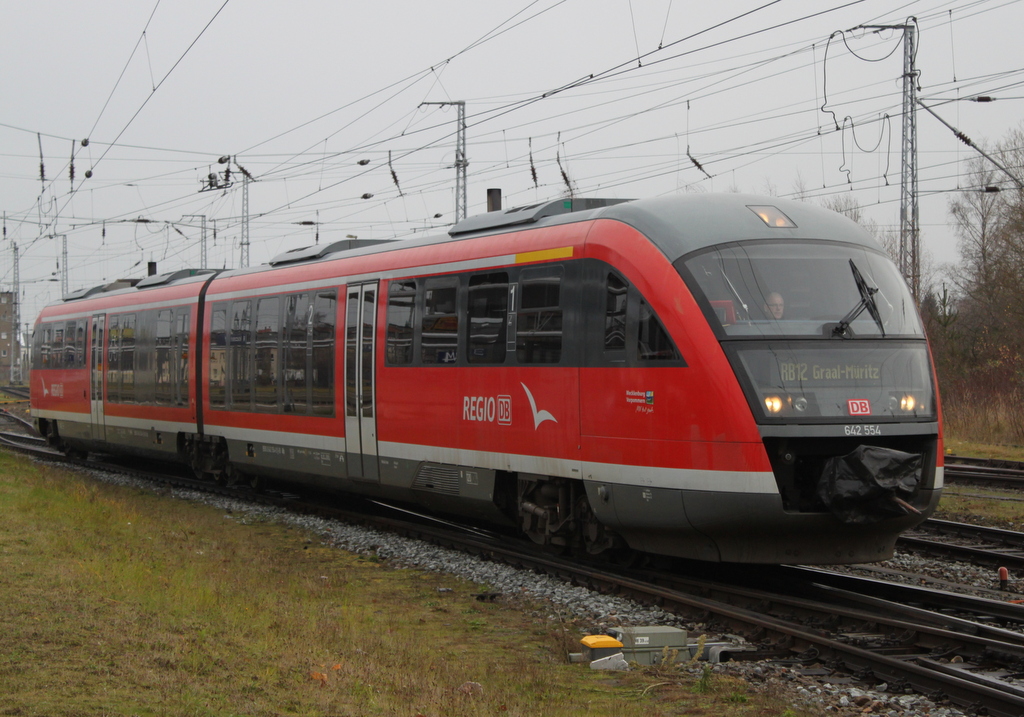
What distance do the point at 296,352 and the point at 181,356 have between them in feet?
14.8

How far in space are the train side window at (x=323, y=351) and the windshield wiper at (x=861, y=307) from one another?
747 cm

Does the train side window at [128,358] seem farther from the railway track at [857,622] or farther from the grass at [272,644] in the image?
the railway track at [857,622]

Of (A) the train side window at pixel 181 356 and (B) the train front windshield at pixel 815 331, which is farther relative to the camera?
(A) the train side window at pixel 181 356

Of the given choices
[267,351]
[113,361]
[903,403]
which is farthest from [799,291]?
[113,361]

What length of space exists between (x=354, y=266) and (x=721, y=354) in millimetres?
6869

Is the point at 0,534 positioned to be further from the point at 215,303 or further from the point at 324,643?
the point at 215,303

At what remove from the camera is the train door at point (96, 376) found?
72.7 feet

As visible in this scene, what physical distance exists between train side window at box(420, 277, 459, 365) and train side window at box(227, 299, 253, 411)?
527cm

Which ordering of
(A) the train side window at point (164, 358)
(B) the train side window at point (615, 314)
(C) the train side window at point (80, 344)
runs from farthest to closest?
(C) the train side window at point (80, 344), (A) the train side window at point (164, 358), (B) the train side window at point (615, 314)

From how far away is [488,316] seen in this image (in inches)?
444

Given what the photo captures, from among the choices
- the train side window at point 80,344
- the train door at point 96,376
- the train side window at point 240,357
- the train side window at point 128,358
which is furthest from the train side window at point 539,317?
the train side window at point 80,344

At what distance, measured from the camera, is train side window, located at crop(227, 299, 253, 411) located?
16.7 metres

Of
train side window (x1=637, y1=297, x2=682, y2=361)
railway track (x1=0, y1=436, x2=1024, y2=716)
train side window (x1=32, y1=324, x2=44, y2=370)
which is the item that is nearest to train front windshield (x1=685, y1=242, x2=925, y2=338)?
train side window (x1=637, y1=297, x2=682, y2=361)

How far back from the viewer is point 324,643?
764 cm
